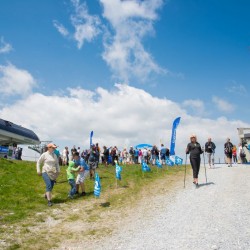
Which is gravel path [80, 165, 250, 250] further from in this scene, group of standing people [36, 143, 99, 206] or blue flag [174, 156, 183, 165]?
blue flag [174, 156, 183, 165]

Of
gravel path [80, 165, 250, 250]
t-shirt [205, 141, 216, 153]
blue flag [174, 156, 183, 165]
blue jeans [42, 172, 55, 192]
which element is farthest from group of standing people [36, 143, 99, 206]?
blue flag [174, 156, 183, 165]

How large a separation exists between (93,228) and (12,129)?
1718 inches

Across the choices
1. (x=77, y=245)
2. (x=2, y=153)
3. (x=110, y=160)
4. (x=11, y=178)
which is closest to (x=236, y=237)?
(x=77, y=245)

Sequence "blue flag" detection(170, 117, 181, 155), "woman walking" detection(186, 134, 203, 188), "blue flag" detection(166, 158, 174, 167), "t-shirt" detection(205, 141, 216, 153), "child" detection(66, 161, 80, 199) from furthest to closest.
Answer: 1. "blue flag" detection(170, 117, 181, 155)
2. "blue flag" detection(166, 158, 174, 167)
3. "t-shirt" detection(205, 141, 216, 153)
4. "woman walking" detection(186, 134, 203, 188)
5. "child" detection(66, 161, 80, 199)

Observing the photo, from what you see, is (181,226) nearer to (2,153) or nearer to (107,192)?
(107,192)

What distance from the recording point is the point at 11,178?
17828 millimetres

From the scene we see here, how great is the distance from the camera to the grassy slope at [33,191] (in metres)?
12.0

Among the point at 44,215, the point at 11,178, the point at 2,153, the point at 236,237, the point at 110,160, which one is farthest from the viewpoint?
the point at 2,153

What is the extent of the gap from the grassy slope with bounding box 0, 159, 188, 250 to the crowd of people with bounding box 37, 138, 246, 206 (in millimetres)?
624

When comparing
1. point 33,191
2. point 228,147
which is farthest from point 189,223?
point 228,147

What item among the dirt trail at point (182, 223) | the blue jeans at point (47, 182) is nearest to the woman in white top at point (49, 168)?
the blue jeans at point (47, 182)

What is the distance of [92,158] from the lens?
2178 cm

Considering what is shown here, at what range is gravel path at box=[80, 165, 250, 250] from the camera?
27.3 ft

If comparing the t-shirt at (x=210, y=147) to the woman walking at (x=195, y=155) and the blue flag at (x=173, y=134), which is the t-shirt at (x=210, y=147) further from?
the woman walking at (x=195, y=155)
